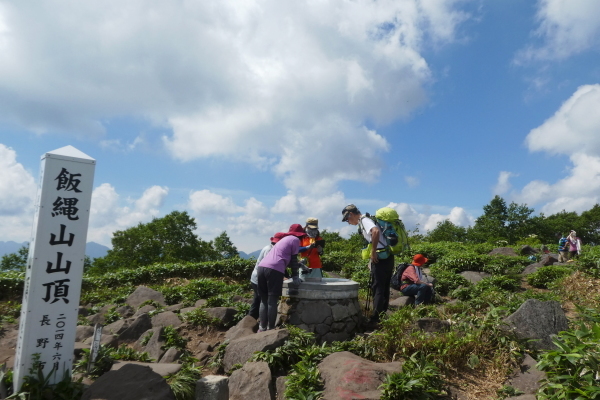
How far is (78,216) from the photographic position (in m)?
5.07

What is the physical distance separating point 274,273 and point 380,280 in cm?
164

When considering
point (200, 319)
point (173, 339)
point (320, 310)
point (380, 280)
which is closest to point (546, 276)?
point (380, 280)

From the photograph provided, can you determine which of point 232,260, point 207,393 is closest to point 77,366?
point 207,393

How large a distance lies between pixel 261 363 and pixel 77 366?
2399 mm

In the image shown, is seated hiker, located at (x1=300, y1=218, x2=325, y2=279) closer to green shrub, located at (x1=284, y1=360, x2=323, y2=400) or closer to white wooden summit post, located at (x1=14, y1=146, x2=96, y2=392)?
green shrub, located at (x1=284, y1=360, x2=323, y2=400)

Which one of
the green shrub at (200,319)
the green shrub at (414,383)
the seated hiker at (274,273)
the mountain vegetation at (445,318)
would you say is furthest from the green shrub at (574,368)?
the green shrub at (200,319)

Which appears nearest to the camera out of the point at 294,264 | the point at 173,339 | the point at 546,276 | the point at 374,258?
the point at 374,258

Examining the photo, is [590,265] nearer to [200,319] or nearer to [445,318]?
[445,318]

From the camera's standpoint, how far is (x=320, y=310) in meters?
6.21

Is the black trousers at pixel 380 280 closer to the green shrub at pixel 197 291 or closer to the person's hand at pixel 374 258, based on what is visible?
the person's hand at pixel 374 258

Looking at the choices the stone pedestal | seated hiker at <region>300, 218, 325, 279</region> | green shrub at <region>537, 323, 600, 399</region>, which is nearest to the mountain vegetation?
green shrub at <region>537, 323, 600, 399</region>

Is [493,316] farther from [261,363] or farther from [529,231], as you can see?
[529,231]

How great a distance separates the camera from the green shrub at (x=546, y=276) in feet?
33.2

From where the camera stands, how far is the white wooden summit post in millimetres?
4738
